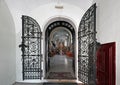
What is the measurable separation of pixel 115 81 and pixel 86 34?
5.94 feet

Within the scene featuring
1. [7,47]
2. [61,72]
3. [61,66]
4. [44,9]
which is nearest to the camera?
[7,47]

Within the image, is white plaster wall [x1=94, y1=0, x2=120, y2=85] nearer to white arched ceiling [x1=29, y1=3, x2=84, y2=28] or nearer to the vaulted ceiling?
the vaulted ceiling

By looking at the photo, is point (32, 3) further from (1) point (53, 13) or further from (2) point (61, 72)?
(2) point (61, 72)

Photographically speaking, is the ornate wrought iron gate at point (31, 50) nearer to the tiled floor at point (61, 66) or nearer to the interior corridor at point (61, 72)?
the interior corridor at point (61, 72)

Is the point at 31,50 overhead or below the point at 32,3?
below

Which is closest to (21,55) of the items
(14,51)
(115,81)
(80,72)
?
(14,51)

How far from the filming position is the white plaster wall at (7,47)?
3424mm

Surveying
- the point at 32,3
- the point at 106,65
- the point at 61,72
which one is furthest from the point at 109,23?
the point at 61,72

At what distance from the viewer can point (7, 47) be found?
3.74 meters

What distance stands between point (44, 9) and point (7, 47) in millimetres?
Result: 1638

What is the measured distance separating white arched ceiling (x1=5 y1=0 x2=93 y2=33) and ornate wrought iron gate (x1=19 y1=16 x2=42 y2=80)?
246 mm

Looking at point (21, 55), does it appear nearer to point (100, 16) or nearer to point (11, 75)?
point (11, 75)

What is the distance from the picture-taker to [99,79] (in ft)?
9.11

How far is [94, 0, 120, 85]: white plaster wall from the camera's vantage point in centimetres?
201
